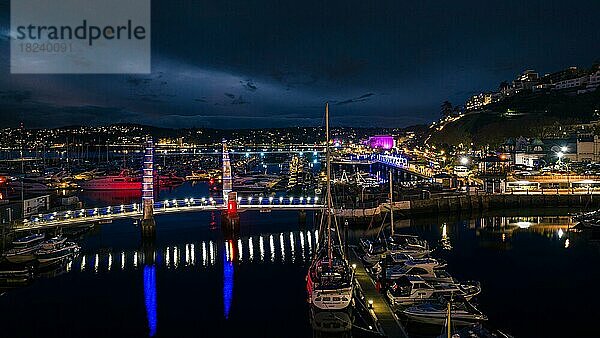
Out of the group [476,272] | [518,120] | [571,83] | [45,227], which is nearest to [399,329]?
[476,272]

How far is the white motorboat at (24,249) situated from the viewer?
2288 cm

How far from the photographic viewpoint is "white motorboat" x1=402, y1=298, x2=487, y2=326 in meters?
15.2

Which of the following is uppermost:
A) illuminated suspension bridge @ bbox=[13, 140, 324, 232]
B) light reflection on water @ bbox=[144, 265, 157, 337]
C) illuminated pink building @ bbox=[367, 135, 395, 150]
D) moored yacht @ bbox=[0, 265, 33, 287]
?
illuminated pink building @ bbox=[367, 135, 395, 150]

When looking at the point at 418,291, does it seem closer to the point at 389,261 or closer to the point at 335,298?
the point at 335,298

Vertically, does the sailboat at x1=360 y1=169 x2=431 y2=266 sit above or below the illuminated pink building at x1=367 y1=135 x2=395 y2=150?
below

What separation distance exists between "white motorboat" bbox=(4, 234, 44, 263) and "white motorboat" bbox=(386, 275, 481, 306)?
16854mm

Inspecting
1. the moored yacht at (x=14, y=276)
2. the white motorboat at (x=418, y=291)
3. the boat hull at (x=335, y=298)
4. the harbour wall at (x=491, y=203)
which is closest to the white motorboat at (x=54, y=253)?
the moored yacht at (x=14, y=276)

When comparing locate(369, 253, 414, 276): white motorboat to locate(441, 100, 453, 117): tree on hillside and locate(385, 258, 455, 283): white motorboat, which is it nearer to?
locate(385, 258, 455, 283): white motorboat

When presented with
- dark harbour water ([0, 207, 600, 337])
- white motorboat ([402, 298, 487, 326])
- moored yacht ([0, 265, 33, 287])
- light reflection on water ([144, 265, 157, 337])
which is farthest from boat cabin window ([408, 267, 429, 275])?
moored yacht ([0, 265, 33, 287])

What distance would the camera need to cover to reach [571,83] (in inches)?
4023

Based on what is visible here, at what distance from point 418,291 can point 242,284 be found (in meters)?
8.15

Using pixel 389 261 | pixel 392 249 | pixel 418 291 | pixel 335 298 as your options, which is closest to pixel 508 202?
pixel 392 249

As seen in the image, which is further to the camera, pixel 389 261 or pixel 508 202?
pixel 508 202

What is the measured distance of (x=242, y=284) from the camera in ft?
71.3
